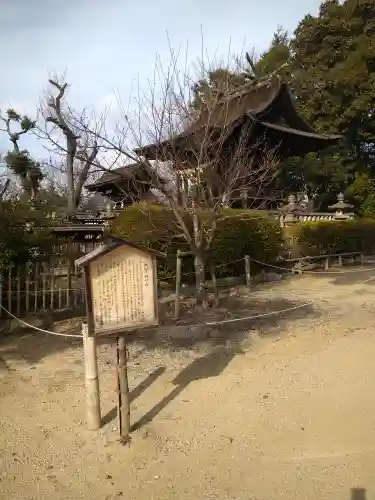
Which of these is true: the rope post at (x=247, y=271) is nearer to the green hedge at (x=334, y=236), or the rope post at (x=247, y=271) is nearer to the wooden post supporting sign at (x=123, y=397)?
the green hedge at (x=334, y=236)

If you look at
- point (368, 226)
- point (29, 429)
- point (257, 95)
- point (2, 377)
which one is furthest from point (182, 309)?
point (257, 95)

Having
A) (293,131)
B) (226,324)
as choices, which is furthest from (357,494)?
(293,131)

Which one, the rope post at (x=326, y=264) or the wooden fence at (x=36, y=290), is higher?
the wooden fence at (x=36, y=290)

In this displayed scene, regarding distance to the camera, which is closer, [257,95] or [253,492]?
[253,492]

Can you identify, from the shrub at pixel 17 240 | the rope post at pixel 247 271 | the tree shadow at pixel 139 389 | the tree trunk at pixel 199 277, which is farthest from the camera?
the rope post at pixel 247 271

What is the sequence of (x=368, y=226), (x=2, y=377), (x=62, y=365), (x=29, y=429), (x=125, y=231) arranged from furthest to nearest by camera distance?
(x=368, y=226)
(x=125, y=231)
(x=62, y=365)
(x=2, y=377)
(x=29, y=429)

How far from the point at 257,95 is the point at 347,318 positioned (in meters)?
14.0

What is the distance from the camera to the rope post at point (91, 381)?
420cm

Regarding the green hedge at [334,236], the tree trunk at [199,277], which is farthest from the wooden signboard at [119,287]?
the green hedge at [334,236]

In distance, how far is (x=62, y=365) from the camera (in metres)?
6.11

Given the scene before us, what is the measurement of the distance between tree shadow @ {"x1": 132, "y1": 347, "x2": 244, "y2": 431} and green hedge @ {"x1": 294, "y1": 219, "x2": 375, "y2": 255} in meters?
8.53

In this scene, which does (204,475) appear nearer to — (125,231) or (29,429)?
(29,429)

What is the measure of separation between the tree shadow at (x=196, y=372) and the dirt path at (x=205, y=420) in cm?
1

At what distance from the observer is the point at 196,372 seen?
229 inches
